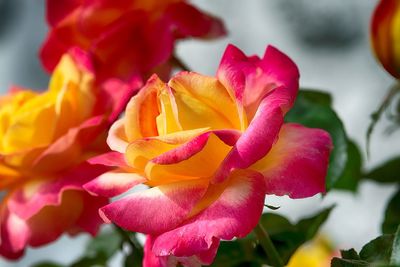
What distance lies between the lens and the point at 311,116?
1.40 ft

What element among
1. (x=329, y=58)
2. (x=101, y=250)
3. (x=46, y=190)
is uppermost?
(x=46, y=190)

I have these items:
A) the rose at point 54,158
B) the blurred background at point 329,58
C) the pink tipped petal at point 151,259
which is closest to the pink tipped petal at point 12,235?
the rose at point 54,158

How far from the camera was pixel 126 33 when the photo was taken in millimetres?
451

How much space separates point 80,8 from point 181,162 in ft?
0.64

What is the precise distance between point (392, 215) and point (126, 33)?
18 centimetres

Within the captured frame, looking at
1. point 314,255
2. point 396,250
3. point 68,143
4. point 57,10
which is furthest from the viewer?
point 314,255

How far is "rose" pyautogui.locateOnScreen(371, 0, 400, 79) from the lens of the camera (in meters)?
0.34

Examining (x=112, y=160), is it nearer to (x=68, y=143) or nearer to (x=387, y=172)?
(x=68, y=143)

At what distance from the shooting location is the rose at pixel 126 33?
0.44 meters

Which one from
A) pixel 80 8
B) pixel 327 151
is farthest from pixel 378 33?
pixel 80 8

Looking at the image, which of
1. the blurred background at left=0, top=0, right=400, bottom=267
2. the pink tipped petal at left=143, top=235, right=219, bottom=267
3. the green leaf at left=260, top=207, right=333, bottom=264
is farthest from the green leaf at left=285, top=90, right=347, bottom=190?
the blurred background at left=0, top=0, right=400, bottom=267

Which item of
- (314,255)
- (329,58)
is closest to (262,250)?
(314,255)

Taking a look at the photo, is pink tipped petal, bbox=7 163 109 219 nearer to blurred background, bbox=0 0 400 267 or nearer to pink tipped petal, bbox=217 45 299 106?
pink tipped petal, bbox=217 45 299 106

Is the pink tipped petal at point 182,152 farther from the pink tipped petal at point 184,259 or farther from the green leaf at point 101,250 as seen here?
the green leaf at point 101,250
